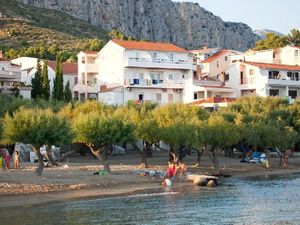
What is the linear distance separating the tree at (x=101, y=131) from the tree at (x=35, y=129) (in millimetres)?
5069

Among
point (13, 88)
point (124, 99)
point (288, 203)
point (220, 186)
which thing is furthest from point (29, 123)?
point (124, 99)

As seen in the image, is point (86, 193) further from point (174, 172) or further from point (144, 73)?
point (144, 73)

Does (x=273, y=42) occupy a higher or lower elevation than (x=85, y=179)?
higher

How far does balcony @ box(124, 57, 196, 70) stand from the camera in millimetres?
102688

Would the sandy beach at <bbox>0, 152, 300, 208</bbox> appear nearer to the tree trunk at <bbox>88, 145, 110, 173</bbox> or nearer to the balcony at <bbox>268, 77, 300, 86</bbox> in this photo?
the tree trunk at <bbox>88, 145, 110, 173</bbox>

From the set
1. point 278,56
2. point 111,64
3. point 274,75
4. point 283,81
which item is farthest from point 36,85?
point 278,56

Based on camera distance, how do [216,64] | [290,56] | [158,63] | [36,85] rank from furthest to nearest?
[216,64]
[290,56]
[158,63]
[36,85]

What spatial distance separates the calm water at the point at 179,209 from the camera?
3672 cm

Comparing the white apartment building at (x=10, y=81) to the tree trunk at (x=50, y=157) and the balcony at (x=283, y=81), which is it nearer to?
the tree trunk at (x=50, y=157)

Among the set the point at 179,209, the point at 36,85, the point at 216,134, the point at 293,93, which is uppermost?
the point at 36,85

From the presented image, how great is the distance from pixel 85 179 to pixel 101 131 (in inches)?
203

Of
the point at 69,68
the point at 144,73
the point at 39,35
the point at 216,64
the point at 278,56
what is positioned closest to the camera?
the point at 144,73

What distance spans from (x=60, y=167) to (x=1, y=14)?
394 ft

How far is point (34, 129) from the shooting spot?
166ft
